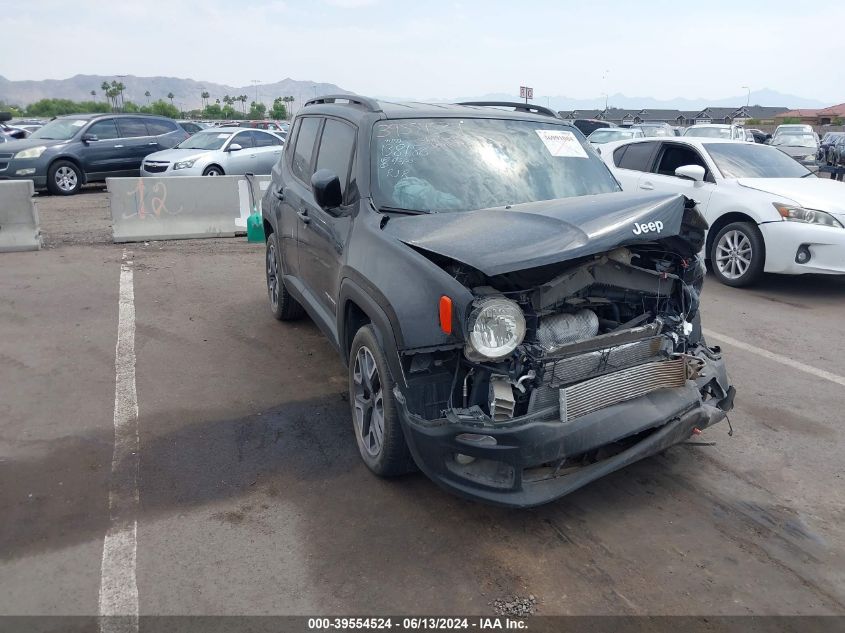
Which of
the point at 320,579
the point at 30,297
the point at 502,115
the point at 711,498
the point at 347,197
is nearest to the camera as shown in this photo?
the point at 320,579

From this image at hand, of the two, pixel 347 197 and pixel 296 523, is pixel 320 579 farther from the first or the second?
pixel 347 197

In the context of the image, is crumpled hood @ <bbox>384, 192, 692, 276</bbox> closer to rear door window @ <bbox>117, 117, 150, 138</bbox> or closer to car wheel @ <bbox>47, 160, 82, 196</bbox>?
car wheel @ <bbox>47, 160, 82, 196</bbox>

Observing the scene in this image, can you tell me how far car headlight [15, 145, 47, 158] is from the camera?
1424 cm

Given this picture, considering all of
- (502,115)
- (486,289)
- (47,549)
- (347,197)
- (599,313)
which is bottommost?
(47,549)

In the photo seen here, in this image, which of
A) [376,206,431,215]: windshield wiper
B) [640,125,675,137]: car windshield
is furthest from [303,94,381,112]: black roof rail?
[640,125,675,137]: car windshield

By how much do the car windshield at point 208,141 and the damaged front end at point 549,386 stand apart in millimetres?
12637

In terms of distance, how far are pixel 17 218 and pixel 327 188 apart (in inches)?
295

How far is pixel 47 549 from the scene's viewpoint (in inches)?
128

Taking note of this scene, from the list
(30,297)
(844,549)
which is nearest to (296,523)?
(844,549)

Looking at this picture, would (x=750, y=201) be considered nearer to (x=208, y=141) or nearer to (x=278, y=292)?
→ (x=278, y=292)

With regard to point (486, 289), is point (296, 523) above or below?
below

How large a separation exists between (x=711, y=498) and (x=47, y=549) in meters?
3.35

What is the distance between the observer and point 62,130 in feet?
50.2

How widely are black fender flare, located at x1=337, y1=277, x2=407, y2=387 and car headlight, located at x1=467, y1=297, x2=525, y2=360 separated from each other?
0.40 metres
